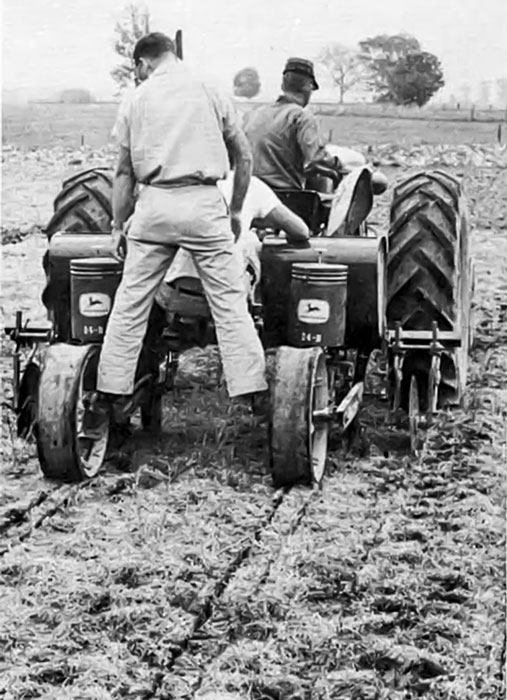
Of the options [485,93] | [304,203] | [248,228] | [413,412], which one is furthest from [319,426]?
[485,93]

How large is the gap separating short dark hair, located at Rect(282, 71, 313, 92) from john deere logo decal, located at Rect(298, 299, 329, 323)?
2.35ft

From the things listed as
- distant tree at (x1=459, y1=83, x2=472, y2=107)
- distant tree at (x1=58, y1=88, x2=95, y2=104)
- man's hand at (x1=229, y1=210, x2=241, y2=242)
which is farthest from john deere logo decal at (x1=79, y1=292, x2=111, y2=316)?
distant tree at (x1=459, y1=83, x2=472, y2=107)

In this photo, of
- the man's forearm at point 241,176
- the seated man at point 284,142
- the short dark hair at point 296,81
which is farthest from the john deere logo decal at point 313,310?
the short dark hair at point 296,81

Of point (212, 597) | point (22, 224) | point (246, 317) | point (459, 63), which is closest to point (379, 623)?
point (212, 597)

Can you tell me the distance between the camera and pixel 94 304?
4.88 metres

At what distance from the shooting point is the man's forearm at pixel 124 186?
470cm

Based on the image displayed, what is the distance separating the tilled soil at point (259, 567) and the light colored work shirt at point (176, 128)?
29.3 inches

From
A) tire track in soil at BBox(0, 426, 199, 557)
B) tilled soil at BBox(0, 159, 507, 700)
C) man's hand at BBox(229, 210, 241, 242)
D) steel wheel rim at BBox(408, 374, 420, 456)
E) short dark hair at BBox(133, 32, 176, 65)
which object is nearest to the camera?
tilled soil at BBox(0, 159, 507, 700)

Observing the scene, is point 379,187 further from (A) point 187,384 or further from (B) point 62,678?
(B) point 62,678

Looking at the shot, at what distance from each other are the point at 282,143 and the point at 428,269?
67 centimetres

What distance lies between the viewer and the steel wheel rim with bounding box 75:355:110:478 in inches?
191

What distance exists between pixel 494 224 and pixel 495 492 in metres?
0.76

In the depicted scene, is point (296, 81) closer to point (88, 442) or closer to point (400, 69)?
point (400, 69)

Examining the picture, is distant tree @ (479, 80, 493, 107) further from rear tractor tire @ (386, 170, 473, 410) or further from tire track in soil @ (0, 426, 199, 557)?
tire track in soil @ (0, 426, 199, 557)
